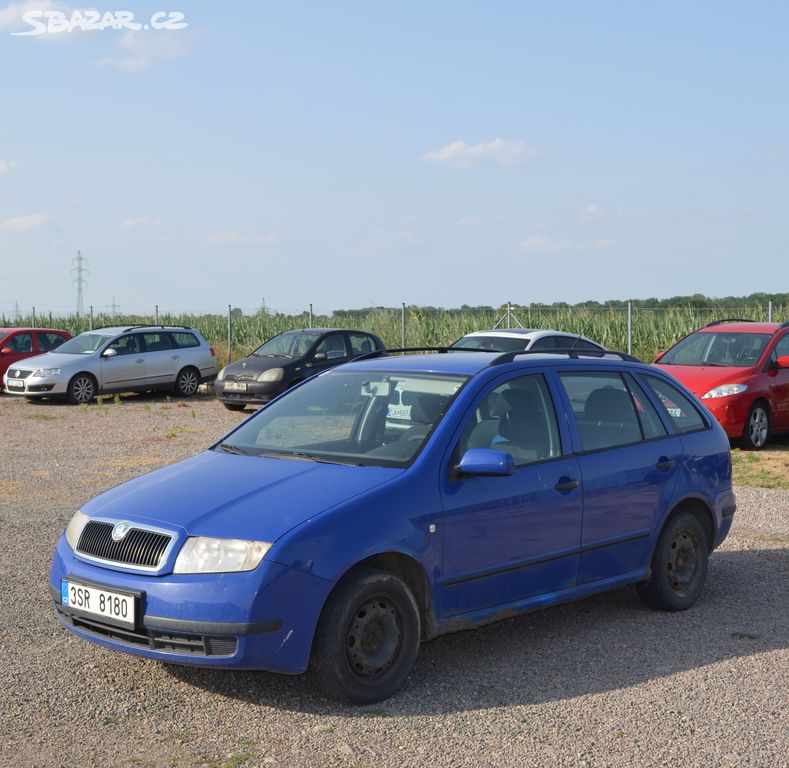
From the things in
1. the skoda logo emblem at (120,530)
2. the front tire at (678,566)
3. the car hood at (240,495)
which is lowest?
the front tire at (678,566)

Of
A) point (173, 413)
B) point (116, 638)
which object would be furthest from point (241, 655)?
point (173, 413)

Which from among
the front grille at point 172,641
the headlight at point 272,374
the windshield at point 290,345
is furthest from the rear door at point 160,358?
the front grille at point 172,641

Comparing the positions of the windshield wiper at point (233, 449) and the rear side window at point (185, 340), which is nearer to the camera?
the windshield wiper at point (233, 449)

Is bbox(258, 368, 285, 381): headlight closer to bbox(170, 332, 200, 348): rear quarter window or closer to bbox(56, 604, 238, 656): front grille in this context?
bbox(170, 332, 200, 348): rear quarter window

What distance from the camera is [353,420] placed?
6.22 meters

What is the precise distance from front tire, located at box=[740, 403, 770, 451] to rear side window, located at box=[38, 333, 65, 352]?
56.0ft

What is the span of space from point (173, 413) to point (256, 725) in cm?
1657

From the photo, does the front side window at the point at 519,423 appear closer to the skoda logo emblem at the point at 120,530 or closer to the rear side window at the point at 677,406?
the rear side window at the point at 677,406

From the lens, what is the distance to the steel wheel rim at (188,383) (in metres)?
24.8

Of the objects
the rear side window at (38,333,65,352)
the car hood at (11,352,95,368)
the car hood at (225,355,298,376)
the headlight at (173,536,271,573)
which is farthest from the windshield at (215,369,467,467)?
the rear side window at (38,333,65,352)

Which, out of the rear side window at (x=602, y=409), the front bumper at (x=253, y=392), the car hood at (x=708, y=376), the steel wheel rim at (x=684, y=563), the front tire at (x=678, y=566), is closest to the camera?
the rear side window at (x=602, y=409)

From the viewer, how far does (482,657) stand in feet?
19.1

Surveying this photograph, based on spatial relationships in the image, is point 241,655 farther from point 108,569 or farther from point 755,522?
point 755,522

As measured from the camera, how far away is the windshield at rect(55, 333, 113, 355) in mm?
23672
